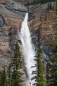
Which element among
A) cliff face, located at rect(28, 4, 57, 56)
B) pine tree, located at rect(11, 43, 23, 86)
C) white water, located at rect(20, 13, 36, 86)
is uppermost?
pine tree, located at rect(11, 43, 23, 86)

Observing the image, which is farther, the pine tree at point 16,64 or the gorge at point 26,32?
the gorge at point 26,32

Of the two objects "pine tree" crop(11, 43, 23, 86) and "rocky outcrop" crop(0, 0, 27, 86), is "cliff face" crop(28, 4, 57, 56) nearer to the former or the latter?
"rocky outcrop" crop(0, 0, 27, 86)

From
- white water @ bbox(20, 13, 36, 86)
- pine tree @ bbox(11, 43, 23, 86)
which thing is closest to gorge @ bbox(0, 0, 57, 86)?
white water @ bbox(20, 13, 36, 86)

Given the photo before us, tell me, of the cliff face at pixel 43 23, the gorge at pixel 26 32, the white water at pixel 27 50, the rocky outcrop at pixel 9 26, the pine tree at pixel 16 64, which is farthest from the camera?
the cliff face at pixel 43 23

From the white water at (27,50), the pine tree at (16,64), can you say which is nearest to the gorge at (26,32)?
the white water at (27,50)

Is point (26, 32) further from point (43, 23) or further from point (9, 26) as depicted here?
point (43, 23)

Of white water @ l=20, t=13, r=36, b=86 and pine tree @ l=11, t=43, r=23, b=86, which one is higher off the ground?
pine tree @ l=11, t=43, r=23, b=86

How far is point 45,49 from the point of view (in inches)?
4067

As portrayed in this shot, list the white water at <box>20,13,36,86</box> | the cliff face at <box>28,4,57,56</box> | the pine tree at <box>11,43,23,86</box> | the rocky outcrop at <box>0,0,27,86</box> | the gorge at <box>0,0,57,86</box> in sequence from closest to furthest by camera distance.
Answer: the pine tree at <box>11,43,23,86</box> < the white water at <box>20,13,36,86</box> < the gorge at <box>0,0,57,86</box> < the rocky outcrop at <box>0,0,27,86</box> < the cliff face at <box>28,4,57,56</box>

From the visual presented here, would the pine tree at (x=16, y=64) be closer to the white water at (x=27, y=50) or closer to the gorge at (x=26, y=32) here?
the gorge at (x=26, y=32)

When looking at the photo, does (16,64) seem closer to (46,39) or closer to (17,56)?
(17,56)

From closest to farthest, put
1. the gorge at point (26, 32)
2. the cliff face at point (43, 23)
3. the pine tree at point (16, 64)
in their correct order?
the pine tree at point (16, 64) → the gorge at point (26, 32) → the cliff face at point (43, 23)

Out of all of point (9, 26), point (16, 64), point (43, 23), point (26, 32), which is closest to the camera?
point (16, 64)

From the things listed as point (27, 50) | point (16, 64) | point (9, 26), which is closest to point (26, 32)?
point (9, 26)
